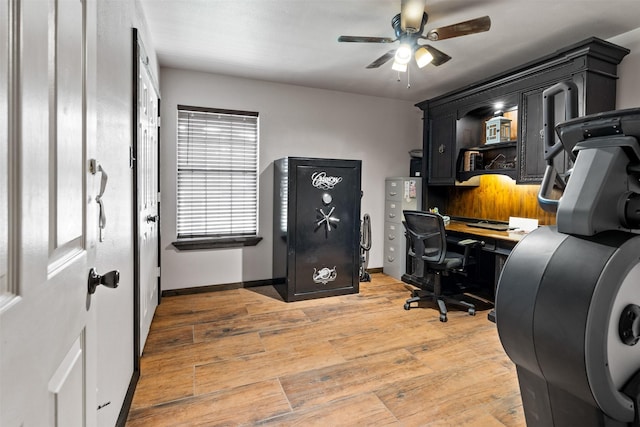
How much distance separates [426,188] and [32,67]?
441 centimetres

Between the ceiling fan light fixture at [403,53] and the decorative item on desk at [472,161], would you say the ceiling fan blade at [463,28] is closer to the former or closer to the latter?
the ceiling fan light fixture at [403,53]

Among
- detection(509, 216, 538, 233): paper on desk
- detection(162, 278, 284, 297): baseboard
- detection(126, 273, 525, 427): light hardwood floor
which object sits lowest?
detection(126, 273, 525, 427): light hardwood floor

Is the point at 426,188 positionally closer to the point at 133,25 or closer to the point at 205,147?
the point at 205,147

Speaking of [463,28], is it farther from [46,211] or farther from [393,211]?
[393,211]

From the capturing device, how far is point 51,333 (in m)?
0.61

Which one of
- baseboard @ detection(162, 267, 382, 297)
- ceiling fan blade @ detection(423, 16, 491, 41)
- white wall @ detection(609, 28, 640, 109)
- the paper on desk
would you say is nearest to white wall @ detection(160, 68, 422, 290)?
baseboard @ detection(162, 267, 382, 297)

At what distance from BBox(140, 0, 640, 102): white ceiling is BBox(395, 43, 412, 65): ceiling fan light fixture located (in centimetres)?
27

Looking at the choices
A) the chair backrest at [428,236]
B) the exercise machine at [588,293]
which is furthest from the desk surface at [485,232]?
the exercise machine at [588,293]

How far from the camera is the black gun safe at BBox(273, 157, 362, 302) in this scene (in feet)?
11.8

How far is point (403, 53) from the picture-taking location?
2449mm

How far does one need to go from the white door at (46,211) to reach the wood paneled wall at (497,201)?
3737 millimetres

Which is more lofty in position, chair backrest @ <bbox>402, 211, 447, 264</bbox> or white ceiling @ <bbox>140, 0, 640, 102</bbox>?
white ceiling @ <bbox>140, 0, 640, 102</bbox>

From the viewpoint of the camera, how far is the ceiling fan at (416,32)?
2170 mm

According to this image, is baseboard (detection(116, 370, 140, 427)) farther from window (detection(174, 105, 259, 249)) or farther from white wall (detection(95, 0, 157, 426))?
window (detection(174, 105, 259, 249))
